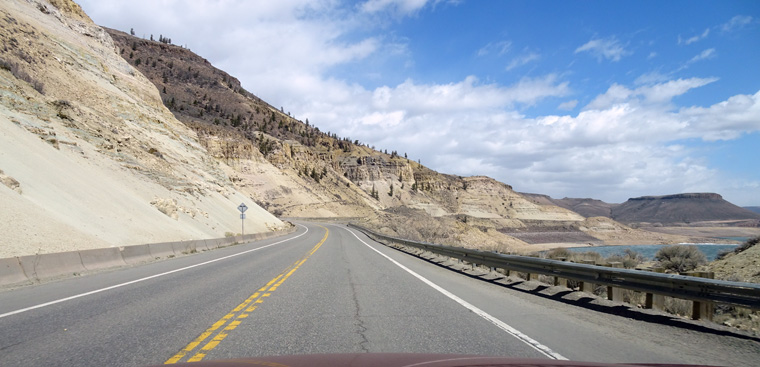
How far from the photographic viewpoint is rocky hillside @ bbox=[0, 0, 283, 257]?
18094mm

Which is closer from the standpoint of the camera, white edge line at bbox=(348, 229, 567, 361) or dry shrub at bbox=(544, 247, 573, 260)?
white edge line at bbox=(348, 229, 567, 361)

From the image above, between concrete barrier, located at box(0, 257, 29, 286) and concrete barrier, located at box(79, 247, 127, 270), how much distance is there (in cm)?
251

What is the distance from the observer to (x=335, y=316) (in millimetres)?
7305

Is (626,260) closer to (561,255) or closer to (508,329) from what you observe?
(561,255)

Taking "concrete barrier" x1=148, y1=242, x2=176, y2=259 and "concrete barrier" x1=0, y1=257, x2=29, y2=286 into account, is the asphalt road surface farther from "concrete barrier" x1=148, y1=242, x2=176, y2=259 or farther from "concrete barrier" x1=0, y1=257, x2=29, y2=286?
"concrete barrier" x1=148, y1=242, x2=176, y2=259

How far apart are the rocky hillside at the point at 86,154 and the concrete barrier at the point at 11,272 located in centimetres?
231

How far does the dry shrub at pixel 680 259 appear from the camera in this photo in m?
15.6

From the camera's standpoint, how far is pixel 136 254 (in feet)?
55.5

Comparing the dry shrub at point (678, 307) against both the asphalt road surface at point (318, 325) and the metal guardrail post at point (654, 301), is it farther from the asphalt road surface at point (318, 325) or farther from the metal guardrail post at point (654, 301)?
the asphalt road surface at point (318, 325)

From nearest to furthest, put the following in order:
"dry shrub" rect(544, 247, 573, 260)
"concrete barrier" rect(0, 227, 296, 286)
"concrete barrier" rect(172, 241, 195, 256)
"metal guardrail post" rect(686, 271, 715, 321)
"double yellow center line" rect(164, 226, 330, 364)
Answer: "double yellow center line" rect(164, 226, 330, 364) < "metal guardrail post" rect(686, 271, 715, 321) < "concrete barrier" rect(0, 227, 296, 286) < "dry shrub" rect(544, 247, 573, 260) < "concrete barrier" rect(172, 241, 195, 256)

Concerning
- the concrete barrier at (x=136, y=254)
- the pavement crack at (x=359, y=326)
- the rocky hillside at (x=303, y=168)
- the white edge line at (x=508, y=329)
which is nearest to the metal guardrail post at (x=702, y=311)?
the white edge line at (x=508, y=329)

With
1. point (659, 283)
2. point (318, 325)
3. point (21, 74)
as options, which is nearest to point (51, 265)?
point (318, 325)

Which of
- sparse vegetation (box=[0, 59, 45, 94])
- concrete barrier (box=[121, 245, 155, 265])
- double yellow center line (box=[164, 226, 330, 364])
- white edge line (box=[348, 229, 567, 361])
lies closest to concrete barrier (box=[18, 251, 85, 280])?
concrete barrier (box=[121, 245, 155, 265])

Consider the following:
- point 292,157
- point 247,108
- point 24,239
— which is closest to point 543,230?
point 292,157
